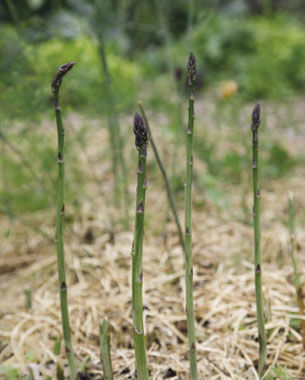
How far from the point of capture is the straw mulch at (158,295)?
3.04 ft

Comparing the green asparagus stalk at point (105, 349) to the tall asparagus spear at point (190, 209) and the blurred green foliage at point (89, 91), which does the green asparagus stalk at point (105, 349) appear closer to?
the tall asparagus spear at point (190, 209)

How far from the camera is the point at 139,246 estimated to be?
2.10 feet

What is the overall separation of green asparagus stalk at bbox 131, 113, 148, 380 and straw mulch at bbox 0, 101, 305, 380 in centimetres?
25

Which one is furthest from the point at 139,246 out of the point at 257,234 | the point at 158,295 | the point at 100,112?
the point at 100,112

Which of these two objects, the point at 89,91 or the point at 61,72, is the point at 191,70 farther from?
the point at 89,91

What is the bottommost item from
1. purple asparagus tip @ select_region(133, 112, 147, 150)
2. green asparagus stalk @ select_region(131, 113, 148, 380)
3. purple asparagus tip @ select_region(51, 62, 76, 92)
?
green asparagus stalk @ select_region(131, 113, 148, 380)

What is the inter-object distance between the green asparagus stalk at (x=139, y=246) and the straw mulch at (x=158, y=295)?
0.83ft

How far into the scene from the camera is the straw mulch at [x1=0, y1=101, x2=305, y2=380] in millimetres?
927

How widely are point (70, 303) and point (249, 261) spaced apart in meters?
0.61

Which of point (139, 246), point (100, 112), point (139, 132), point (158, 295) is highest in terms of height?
point (100, 112)

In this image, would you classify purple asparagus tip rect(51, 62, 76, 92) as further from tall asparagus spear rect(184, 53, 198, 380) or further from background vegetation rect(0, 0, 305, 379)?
background vegetation rect(0, 0, 305, 379)

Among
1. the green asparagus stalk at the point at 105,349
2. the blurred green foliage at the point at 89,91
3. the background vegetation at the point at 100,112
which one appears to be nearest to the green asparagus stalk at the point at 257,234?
the background vegetation at the point at 100,112

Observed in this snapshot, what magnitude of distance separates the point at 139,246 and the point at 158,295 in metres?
0.56

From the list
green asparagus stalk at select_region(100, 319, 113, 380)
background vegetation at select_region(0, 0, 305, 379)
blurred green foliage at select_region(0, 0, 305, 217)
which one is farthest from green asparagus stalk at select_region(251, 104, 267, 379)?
blurred green foliage at select_region(0, 0, 305, 217)
